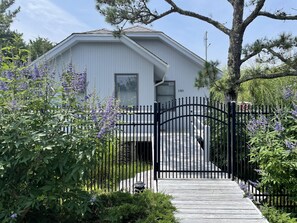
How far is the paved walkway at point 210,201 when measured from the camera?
4.63 metres

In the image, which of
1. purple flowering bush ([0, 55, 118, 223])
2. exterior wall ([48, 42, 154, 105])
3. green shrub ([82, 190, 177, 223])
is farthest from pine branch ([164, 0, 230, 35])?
green shrub ([82, 190, 177, 223])

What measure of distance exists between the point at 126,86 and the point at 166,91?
309 cm

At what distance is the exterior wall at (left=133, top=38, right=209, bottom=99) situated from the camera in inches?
609

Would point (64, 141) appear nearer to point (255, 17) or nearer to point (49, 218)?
point (49, 218)

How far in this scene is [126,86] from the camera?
43.6 ft

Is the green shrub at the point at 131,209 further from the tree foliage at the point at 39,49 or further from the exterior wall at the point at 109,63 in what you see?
the exterior wall at the point at 109,63

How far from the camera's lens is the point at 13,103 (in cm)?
370

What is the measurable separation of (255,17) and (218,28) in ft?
3.90

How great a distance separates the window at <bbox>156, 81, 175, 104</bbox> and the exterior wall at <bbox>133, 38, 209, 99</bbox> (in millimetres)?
233

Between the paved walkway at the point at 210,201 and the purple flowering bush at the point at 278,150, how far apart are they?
2.29 ft

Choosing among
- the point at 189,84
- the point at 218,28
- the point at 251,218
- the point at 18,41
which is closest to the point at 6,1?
the point at 189,84

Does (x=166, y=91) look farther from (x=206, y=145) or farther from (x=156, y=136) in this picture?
(x=156, y=136)

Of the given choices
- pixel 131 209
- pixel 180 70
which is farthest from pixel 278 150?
pixel 180 70

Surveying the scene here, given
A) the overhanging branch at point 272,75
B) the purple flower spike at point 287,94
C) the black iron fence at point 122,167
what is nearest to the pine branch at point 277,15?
the overhanging branch at point 272,75
